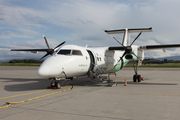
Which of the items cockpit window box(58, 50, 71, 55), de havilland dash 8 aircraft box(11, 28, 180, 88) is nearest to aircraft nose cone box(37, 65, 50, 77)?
de havilland dash 8 aircraft box(11, 28, 180, 88)

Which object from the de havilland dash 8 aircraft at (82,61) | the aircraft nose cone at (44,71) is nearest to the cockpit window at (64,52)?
the de havilland dash 8 aircraft at (82,61)

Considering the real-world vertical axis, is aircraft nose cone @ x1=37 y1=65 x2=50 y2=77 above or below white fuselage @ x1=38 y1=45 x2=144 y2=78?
below

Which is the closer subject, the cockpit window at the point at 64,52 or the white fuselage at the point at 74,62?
the white fuselage at the point at 74,62

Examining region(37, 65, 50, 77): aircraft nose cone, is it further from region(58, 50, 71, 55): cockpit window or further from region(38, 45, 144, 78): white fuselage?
region(58, 50, 71, 55): cockpit window

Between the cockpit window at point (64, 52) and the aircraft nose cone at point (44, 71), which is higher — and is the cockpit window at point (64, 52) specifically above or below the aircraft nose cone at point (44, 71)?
above

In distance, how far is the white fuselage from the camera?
9.30m

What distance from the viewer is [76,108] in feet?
19.7

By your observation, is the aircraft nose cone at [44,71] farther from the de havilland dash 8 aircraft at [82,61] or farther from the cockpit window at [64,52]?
the cockpit window at [64,52]

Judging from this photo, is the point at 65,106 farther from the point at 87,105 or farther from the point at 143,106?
the point at 143,106

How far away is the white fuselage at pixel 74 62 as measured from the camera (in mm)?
9305

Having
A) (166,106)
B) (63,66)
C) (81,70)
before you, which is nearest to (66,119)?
(166,106)

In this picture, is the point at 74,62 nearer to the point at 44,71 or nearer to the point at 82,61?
the point at 82,61

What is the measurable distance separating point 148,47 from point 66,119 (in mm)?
12407

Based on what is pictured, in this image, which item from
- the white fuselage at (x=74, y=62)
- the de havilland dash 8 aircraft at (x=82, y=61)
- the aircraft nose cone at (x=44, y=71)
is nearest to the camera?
the aircraft nose cone at (x=44, y=71)
